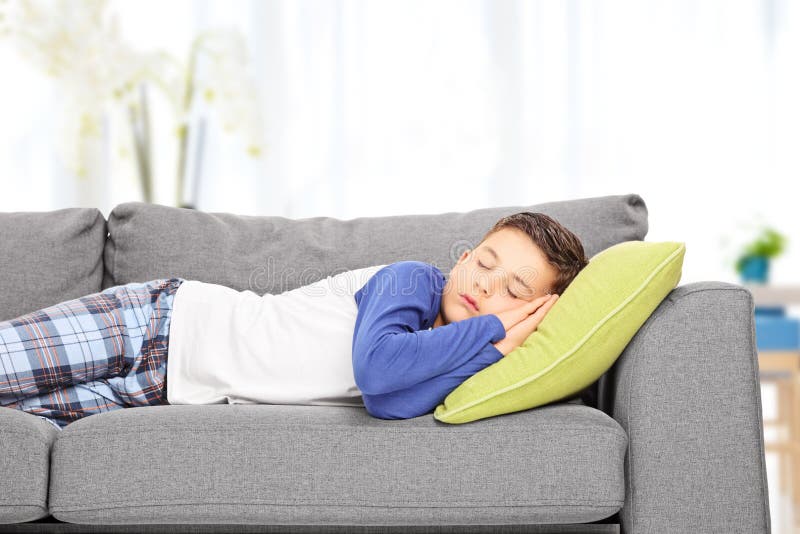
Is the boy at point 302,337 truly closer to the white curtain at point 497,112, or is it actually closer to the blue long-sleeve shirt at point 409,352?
the blue long-sleeve shirt at point 409,352

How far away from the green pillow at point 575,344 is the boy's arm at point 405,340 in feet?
0.18

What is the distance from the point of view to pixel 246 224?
6.31 feet

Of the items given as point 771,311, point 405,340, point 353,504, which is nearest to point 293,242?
point 405,340

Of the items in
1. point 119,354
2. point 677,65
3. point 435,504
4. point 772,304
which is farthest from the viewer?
point 677,65

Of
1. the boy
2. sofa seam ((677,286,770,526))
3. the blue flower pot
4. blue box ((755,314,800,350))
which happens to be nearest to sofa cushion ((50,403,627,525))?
the boy

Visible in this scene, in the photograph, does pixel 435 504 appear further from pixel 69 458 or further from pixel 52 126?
pixel 52 126

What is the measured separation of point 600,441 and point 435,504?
286mm

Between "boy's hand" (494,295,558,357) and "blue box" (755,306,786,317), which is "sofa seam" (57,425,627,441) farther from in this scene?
"blue box" (755,306,786,317)

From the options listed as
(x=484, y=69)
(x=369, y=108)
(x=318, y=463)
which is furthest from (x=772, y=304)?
(x=318, y=463)

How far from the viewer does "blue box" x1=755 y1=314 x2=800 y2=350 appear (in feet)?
8.61

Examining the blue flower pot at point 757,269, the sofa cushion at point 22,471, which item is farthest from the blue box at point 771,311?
the sofa cushion at point 22,471

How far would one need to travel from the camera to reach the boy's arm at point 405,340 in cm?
127

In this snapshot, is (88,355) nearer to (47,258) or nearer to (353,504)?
(47,258)

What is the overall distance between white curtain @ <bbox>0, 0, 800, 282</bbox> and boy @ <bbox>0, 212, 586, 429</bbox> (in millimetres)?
1835
